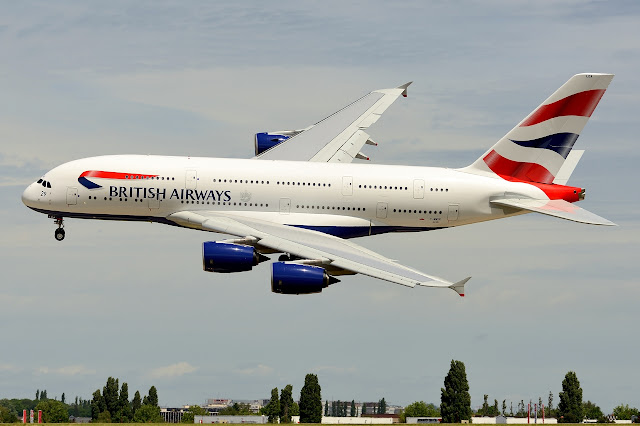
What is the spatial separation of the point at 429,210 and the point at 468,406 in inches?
1457

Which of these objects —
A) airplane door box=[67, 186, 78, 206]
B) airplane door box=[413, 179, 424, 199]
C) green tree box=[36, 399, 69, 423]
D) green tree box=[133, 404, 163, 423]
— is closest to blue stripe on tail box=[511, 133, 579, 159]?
airplane door box=[413, 179, 424, 199]

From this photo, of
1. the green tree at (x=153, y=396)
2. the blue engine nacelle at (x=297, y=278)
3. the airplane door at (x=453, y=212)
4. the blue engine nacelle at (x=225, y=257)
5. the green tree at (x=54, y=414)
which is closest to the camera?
the blue engine nacelle at (x=297, y=278)

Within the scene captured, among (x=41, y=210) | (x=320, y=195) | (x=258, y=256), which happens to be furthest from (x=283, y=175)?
(x=41, y=210)

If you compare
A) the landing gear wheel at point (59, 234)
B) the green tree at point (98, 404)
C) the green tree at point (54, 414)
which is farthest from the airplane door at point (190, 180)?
the green tree at point (54, 414)

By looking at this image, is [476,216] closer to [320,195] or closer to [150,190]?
[320,195]

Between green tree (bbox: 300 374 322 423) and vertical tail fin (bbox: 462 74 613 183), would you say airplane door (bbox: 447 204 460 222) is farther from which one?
green tree (bbox: 300 374 322 423)

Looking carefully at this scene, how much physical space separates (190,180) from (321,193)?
845 cm

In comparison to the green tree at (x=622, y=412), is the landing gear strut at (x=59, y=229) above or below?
above

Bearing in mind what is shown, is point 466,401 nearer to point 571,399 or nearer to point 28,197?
point 571,399

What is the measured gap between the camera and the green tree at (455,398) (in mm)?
84875

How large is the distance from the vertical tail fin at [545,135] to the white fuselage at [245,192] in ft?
18.5

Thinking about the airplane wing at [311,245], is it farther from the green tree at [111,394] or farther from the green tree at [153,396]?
the green tree at [153,396]

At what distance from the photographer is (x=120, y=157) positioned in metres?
54.8

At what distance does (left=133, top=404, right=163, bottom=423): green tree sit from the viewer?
97.2 meters
